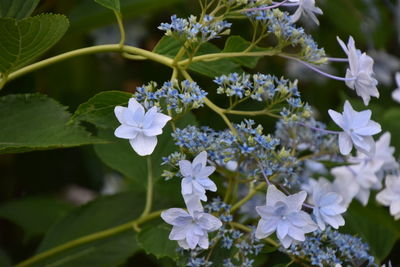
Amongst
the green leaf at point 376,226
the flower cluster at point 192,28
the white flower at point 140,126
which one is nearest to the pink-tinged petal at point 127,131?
the white flower at point 140,126

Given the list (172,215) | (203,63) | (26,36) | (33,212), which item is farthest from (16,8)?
(33,212)

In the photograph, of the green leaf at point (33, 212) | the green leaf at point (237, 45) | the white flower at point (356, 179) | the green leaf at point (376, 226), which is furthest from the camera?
the green leaf at point (33, 212)

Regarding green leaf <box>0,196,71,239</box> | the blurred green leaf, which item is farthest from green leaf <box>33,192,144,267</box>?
the blurred green leaf

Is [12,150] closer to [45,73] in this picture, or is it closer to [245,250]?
[245,250]

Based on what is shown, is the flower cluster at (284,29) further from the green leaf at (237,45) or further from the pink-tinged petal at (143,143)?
the pink-tinged petal at (143,143)

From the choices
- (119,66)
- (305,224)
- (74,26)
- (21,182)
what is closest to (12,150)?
(305,224)

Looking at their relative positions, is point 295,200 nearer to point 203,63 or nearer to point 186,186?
point 186,186
